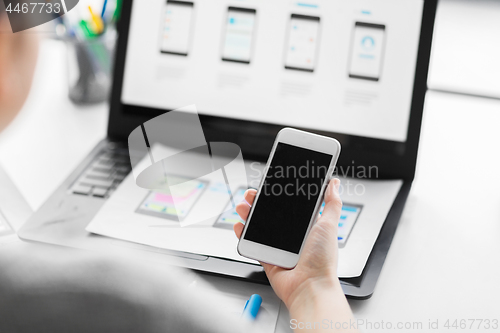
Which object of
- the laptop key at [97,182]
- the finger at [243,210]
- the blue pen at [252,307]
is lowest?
the blue pen at [252,307]

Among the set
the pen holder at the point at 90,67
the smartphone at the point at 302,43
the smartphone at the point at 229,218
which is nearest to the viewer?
the smartphone at the point at 229,218

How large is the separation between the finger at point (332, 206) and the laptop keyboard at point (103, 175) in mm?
331

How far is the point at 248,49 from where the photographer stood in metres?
0.72

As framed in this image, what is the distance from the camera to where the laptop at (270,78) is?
679 mm

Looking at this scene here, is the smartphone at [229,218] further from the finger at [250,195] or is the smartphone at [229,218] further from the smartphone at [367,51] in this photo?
the smartphone at [367,51]

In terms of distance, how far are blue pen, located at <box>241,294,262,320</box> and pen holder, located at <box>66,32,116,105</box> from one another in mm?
565

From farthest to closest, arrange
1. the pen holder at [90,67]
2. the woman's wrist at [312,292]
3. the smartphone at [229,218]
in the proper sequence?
the pen holder at [90,67] → the smartphone at [229,218] → the woman's wrist at [312,292]

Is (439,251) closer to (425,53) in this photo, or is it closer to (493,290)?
(493,290)

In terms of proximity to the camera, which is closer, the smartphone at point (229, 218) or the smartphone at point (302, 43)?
the smartphone at point (229, 218)

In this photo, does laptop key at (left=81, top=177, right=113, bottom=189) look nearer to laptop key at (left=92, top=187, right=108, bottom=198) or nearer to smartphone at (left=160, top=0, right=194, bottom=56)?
laptop key at (left=92, top=187, right=108, bottom=198)

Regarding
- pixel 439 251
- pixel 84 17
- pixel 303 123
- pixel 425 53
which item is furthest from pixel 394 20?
pixel 84 17

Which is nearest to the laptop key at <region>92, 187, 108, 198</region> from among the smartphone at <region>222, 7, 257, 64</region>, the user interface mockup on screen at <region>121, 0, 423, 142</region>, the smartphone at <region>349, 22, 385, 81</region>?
the user interface mockup on screen at <region>121, 0, 423, 142</region>

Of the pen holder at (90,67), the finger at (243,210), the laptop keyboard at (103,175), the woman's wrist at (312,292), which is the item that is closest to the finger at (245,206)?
the finger at (243,210)

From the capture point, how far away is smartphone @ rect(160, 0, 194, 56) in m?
0.74
